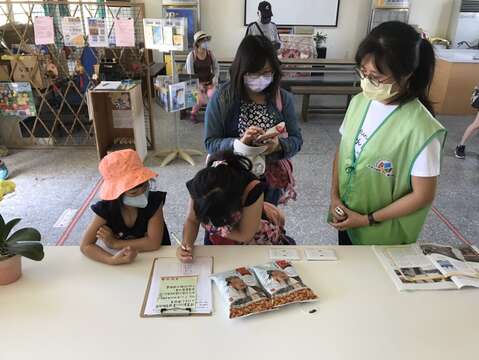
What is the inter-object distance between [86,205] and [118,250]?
1665 millimetres

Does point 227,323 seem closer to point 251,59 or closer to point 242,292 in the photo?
point 242,292

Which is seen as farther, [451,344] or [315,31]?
[315,31]

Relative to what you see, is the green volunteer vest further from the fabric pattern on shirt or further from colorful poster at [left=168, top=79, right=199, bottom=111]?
colorful poster at [left=168, top=79, right=199, bottom=111]

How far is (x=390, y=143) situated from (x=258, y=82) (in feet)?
1.88

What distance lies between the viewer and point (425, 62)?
1.20 meters

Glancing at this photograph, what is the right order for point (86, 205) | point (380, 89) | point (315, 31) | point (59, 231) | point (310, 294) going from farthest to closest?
1. point (315, 31)
2. point (86, 205)
3. point (59, 231)
4. point (380, 89)
5. point (310, 294)

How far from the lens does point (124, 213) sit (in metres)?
1.42

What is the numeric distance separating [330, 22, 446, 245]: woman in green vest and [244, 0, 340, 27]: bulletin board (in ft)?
17.9

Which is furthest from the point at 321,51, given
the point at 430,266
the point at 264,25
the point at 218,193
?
the point at 218,193

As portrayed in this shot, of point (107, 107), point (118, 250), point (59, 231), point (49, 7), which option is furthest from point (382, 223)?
point (49, 7)

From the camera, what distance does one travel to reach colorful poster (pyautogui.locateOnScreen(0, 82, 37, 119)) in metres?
3.58

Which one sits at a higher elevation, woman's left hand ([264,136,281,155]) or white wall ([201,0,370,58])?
white wall ([201,0,370,58])

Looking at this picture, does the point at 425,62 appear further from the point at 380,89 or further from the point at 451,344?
the point at 451,344

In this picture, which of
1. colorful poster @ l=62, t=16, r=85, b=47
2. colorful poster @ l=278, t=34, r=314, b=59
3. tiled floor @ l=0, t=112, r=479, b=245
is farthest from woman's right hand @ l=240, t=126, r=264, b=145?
colorful poster @ l=278, t=34, r=314, b=59
